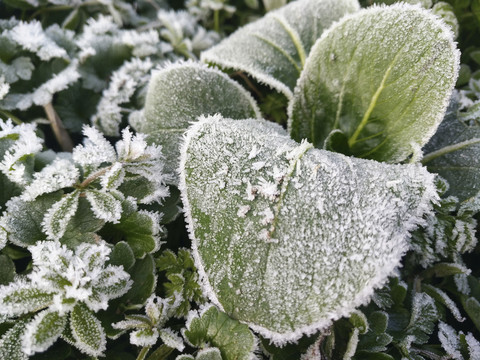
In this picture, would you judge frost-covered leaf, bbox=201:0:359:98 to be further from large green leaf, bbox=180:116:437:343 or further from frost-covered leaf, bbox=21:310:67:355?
frost-covered leaf, bbox=21:310:67:355

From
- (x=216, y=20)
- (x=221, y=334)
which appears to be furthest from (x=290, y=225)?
(x=216, y=20)

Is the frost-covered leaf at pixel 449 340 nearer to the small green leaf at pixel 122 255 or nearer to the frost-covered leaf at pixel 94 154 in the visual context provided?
the small green leaf at pixel 122 255

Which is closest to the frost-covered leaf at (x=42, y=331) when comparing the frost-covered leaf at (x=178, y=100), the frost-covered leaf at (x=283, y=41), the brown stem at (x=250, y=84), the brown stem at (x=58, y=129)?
the frost-covered leaf at (x=178, y=100)

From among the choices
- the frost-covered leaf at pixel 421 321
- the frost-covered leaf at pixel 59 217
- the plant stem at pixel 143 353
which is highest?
the frost-covered leaf at pixel 59 217

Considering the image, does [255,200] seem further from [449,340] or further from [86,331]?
[449,340]

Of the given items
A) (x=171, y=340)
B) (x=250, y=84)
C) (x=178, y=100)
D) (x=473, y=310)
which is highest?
(x=178, y=100)

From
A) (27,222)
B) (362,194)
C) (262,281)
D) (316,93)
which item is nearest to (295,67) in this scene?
(316,93)

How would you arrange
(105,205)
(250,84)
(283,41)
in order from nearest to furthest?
(105,205), (283,41), (250,84)
